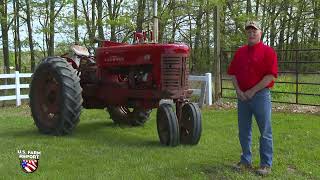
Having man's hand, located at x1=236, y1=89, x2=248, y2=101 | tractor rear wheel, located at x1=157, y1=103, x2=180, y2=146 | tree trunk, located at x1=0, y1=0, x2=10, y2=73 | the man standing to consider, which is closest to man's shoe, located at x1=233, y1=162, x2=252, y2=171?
the man standing

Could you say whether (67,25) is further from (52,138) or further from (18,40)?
(52,138)

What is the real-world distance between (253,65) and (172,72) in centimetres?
212

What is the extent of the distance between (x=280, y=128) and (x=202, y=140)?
84.9 inches

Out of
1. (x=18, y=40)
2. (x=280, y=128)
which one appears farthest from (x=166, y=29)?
(x=280, y=128)

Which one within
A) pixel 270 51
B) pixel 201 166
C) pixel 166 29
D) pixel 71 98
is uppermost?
pixel 166 29

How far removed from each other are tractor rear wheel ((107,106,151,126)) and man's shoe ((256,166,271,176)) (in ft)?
13.2

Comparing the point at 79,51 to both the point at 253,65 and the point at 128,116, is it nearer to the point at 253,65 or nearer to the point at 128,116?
the point at 128,116

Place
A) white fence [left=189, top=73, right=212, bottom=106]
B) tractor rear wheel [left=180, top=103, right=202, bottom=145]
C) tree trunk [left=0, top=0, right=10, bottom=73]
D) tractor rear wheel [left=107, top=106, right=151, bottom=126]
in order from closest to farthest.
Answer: tractor rear wheel [left=180, top=103, right=202, bottom=145], tractor rear wheel [left=107, top=106, right=151, bottom=126], white fence [left=189, top=73, right=212, bottom=106], tree trunk [left=0, top=0, right=10, bottom=73]

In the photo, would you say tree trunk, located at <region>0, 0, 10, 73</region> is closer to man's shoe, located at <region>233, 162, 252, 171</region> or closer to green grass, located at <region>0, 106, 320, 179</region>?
green grass, located at <region>0, 106, 320, 179</region>


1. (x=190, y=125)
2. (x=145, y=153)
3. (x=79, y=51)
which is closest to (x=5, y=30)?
(x=79, y=51)

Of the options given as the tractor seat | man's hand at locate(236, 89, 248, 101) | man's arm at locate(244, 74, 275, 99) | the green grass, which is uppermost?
the tractor seat

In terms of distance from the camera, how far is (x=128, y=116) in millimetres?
9602

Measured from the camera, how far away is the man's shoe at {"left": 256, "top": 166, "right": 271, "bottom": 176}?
564cm

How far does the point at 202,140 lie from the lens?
7.93m
